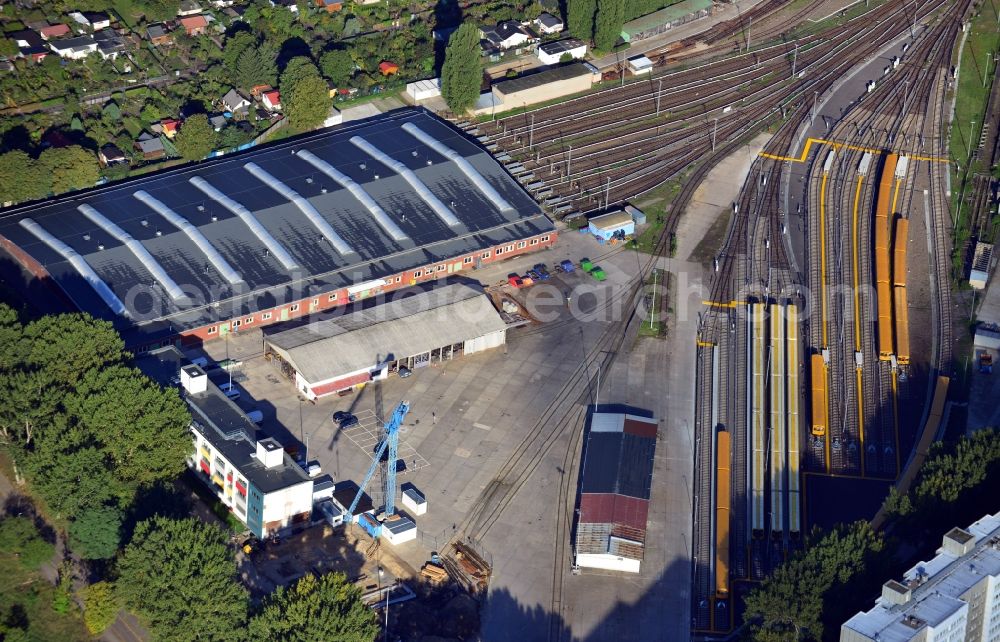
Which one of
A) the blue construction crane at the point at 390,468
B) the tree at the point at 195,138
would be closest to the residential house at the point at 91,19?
the tree at the point at 195,138

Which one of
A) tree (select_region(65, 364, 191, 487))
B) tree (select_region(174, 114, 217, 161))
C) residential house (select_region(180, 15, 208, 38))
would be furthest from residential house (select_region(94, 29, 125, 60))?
tree (select_region(65, 364, 191, 487))

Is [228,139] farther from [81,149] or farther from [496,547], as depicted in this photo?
[496,547]

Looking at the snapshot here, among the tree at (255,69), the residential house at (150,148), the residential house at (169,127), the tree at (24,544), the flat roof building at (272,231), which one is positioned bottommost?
the tree at (24,544)

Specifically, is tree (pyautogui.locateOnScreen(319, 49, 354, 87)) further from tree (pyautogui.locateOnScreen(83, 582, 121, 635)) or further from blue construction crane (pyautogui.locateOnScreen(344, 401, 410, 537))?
tree (pyautogui.locateOnScreen(83, 582, 121, 635))

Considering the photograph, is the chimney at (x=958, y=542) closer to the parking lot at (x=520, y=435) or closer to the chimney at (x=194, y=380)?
the parking lot at (x=520, y=435)

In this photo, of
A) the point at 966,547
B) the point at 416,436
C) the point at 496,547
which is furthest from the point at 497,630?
the point at 966,547

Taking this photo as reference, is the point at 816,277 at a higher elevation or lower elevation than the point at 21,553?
higher
